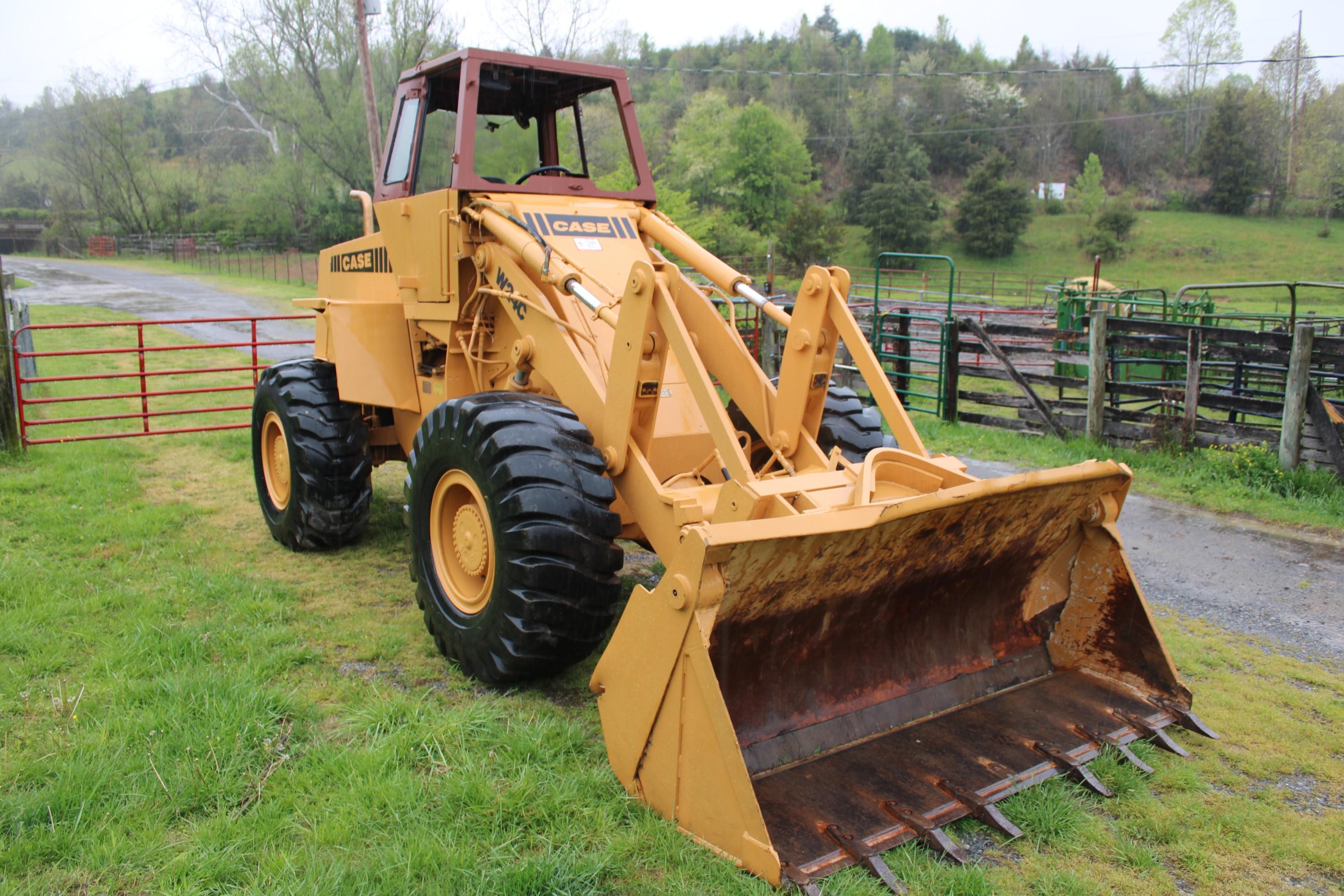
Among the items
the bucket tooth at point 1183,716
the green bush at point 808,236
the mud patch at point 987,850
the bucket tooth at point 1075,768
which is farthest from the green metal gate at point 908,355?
the green bush at point 808,236

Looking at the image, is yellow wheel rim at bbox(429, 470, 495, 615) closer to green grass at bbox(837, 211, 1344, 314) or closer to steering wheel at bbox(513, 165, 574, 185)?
steering wheel at bbox(513, 165, 574, 185)

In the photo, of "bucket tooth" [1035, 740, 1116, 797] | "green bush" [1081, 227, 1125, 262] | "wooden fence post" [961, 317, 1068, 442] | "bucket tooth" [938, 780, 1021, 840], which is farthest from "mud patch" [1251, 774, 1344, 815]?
"green bush" [1081, 227, 1125, 262]

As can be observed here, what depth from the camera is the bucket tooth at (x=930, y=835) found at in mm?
3203

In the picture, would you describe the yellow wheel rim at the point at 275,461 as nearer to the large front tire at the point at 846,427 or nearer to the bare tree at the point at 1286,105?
Answer: the large front tire at the point at 846,427

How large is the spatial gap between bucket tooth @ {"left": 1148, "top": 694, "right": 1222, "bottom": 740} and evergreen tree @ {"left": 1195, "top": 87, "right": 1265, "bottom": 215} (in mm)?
64881

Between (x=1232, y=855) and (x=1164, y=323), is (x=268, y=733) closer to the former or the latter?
(x=1232, y=855)

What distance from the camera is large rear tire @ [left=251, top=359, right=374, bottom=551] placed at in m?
6.32

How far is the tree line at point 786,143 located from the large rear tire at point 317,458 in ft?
79.2

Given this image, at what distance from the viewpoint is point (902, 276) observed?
4612 centimetres

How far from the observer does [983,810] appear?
3395 millimetres

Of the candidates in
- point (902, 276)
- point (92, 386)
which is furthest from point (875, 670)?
point (902, 276)

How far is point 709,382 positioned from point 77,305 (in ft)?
93.5

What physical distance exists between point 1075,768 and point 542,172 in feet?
13.8

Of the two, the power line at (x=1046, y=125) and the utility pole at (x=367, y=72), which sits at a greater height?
the power line at (x=1046, y=125)
